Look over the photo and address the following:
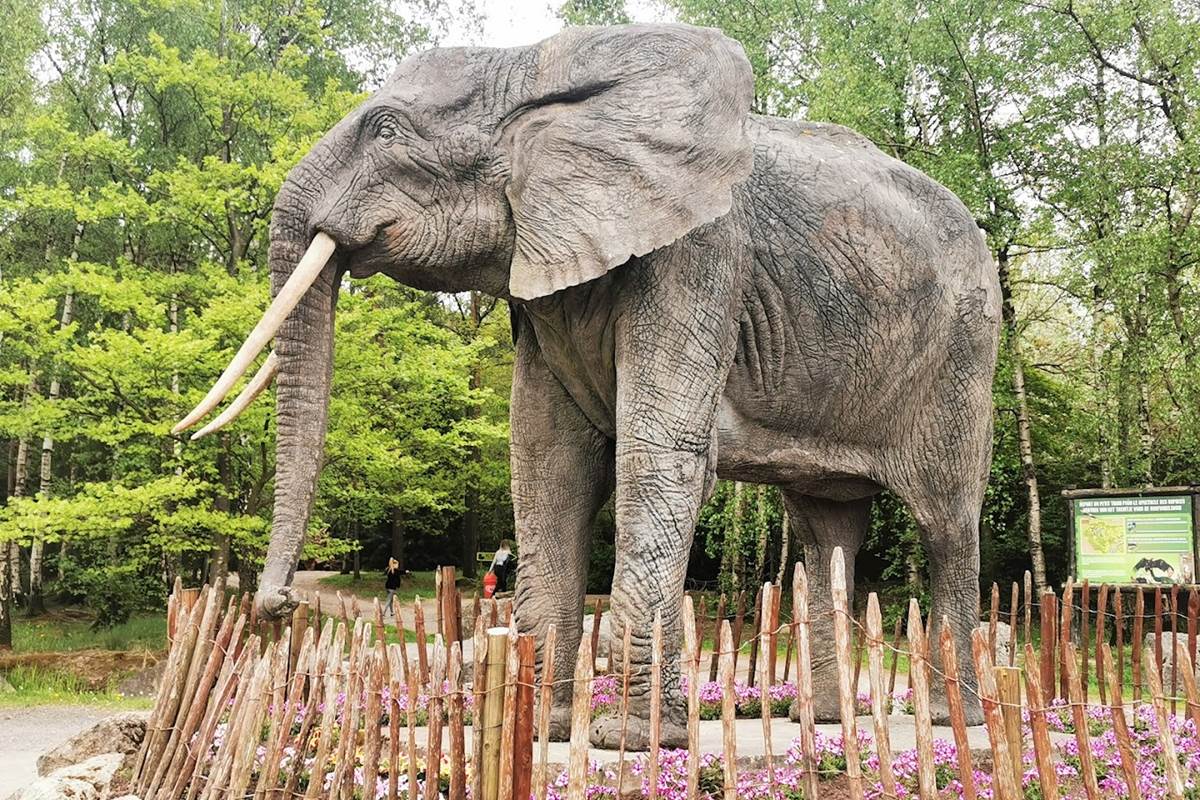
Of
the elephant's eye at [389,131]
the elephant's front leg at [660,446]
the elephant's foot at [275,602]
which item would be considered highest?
the elephant's eye at [389,131]

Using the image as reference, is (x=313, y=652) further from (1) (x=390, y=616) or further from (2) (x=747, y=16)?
(2) (x=747, y=16)

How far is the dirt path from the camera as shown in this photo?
20.9 ft

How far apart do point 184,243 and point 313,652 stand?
16.5 meters

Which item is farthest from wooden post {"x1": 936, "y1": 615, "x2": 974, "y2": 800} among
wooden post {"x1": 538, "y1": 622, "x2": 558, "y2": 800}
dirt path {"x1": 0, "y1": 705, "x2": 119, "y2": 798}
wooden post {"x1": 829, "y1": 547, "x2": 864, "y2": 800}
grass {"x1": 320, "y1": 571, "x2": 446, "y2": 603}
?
grass {"x1": 320, "y1": 571, "x2": 446, "y2": 603}

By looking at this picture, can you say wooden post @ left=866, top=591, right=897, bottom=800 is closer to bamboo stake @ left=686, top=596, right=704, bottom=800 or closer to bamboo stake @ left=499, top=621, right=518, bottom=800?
bamboo stake @ left=686, top=596, right=704, bottom=800

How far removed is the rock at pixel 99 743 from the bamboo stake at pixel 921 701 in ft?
12.4

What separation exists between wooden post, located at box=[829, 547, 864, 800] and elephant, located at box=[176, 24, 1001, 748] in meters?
0.86

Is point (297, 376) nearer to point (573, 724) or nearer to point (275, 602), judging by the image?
point (275, 602)

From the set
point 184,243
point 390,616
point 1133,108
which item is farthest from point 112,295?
point 1133,108

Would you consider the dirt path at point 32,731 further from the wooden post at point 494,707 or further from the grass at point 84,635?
the wooden post at point 494,707

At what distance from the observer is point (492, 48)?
13.5 feet

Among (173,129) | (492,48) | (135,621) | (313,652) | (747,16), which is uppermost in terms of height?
(747,16)

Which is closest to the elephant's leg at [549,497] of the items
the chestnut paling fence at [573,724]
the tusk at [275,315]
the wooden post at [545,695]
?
the chestnut paling fence at [573,724]

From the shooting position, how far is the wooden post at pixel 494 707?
9.82 ft
